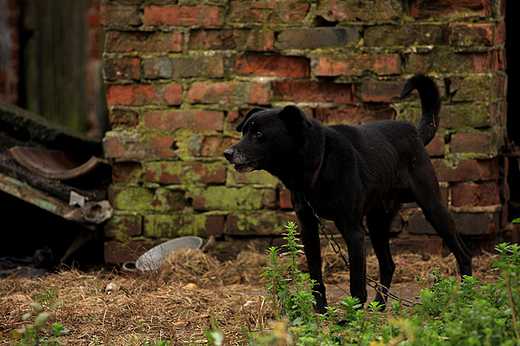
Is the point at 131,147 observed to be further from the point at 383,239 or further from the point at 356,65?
the point at 383,239

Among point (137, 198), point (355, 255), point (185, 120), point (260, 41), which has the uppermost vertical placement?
point (260, 41)

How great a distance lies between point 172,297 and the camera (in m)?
3.09

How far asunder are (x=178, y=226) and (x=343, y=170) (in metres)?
1.78

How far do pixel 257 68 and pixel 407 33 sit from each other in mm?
1094

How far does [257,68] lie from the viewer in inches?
157

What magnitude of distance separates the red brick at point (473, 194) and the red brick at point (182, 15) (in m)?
2.10

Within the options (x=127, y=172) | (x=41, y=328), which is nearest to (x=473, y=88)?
(x=127, y=172)

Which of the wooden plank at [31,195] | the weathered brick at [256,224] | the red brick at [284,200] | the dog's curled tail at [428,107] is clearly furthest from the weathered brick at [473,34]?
the wooden plank at [31,195]

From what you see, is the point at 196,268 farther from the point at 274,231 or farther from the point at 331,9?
the point at 331,9

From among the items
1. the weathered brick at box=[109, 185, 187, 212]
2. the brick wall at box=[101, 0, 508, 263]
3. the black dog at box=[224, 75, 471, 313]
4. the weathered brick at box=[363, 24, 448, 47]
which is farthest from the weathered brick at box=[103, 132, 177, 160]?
the weathered brick at box=[363, 24, 448, 47]

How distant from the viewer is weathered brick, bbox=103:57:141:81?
4039 mm

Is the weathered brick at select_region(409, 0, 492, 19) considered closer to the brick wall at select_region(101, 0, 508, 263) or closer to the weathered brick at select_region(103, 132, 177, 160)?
the brick wall at select_region(101, 0, 508, 263)

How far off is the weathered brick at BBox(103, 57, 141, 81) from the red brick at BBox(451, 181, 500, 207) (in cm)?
246

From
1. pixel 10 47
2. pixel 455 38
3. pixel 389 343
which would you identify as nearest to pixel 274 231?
pixel 455 38
